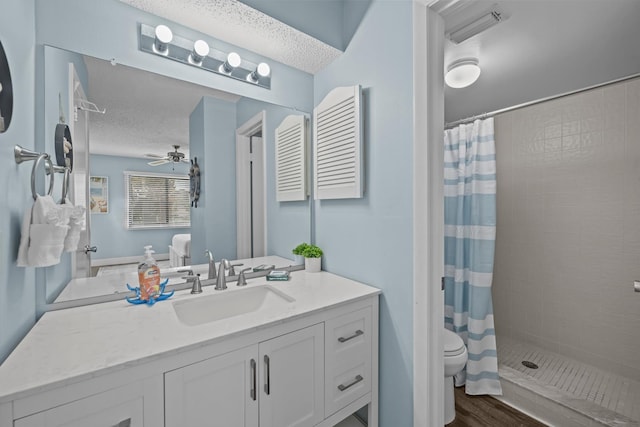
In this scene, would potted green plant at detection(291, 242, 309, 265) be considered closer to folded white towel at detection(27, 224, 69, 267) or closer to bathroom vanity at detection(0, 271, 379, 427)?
bathroom vanity at detection(0, 271, 379, 427)

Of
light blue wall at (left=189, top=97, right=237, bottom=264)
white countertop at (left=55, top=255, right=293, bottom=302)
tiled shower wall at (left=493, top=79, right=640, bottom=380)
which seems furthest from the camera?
tiled shower wall at (left=493, top=79, right=640, bottom=380)

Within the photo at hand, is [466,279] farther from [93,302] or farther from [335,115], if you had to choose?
[93,302]

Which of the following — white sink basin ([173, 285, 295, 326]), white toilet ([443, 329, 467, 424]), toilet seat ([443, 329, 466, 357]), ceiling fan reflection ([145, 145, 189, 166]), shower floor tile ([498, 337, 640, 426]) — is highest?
ceiling fan reflection ([145, 145, 189, 166])

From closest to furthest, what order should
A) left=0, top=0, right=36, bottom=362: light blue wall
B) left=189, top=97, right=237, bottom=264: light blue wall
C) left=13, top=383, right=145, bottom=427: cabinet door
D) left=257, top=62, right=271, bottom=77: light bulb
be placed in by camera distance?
1. left=13, top=383, right=145, bottom=427: cabinet door
2. left=0, top=0, right=36, bottom=362: light blue wall
3. left=189, top=97, right=237, bottom=264: light blue wall
4. left=257, top=62, right=271, bottom=77: light bulb

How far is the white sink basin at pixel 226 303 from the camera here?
1233 mm

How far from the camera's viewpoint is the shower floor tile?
1.65 m

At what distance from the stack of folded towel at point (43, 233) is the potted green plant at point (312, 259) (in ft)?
3.74

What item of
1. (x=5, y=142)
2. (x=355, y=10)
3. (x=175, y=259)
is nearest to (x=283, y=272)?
(x=175, y=259)

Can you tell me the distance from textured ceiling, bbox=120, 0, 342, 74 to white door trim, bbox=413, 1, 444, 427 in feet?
1.97

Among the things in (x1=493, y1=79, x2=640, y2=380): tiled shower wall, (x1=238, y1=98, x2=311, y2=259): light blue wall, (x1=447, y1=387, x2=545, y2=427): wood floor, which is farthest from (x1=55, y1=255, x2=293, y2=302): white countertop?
(x1=493, y1=79, x2=640, y2=380): tiled shower wall

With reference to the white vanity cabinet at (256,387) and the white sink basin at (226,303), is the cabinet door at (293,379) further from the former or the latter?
the white sink basin at (226,303)

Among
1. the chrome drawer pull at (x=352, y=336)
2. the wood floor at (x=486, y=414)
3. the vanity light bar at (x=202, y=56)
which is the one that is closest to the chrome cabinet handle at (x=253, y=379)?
the chrome drawer pull at (x=352, y=336)

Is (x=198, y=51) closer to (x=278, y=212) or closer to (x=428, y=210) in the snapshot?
(x=278, y=212)

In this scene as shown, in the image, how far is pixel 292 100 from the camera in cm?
181
